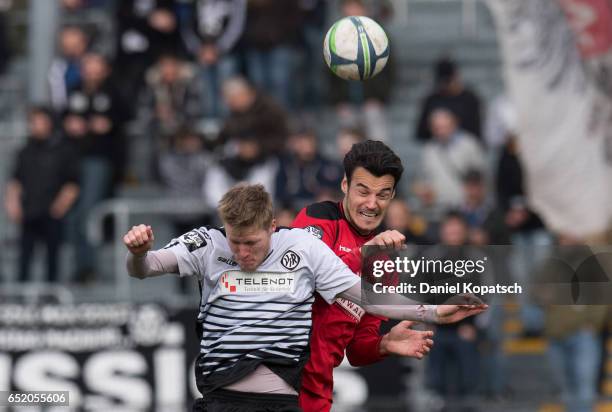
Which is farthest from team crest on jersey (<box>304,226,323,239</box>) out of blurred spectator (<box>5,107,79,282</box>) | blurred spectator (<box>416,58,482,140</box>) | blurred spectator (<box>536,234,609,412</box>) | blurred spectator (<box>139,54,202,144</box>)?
blurred spectator (<box>139,54,202,144</box>)

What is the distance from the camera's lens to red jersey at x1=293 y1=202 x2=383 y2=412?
735 centimetres

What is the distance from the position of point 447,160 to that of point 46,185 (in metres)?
4.39

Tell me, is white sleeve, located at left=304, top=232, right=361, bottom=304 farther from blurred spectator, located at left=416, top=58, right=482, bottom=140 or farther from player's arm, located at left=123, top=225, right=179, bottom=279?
blurred spectator, located at left=416, top=58, right=482, bottom=140

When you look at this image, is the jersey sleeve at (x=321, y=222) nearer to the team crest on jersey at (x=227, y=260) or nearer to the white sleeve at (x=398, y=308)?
the white sleeve at (x=398, y=308)

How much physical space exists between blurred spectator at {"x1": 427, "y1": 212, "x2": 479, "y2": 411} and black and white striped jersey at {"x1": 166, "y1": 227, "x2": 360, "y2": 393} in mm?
6227

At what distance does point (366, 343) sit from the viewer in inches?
294

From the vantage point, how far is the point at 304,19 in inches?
613

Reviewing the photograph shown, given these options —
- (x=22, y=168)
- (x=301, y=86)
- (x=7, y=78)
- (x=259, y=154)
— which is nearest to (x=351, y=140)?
(x=259, y=154)

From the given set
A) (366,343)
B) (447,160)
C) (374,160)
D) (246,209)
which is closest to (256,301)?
(246,209)

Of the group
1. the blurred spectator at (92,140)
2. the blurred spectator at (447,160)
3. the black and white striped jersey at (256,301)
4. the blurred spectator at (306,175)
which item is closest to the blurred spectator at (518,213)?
the blurred spectator at (447,160)

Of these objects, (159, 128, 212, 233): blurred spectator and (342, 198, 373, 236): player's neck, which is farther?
(159, 128, 212, 233): blurred spectator

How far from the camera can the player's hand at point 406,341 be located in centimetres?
695

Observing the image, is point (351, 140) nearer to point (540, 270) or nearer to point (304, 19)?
point (304, 19)

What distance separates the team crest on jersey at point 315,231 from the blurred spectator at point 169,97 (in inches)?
305
